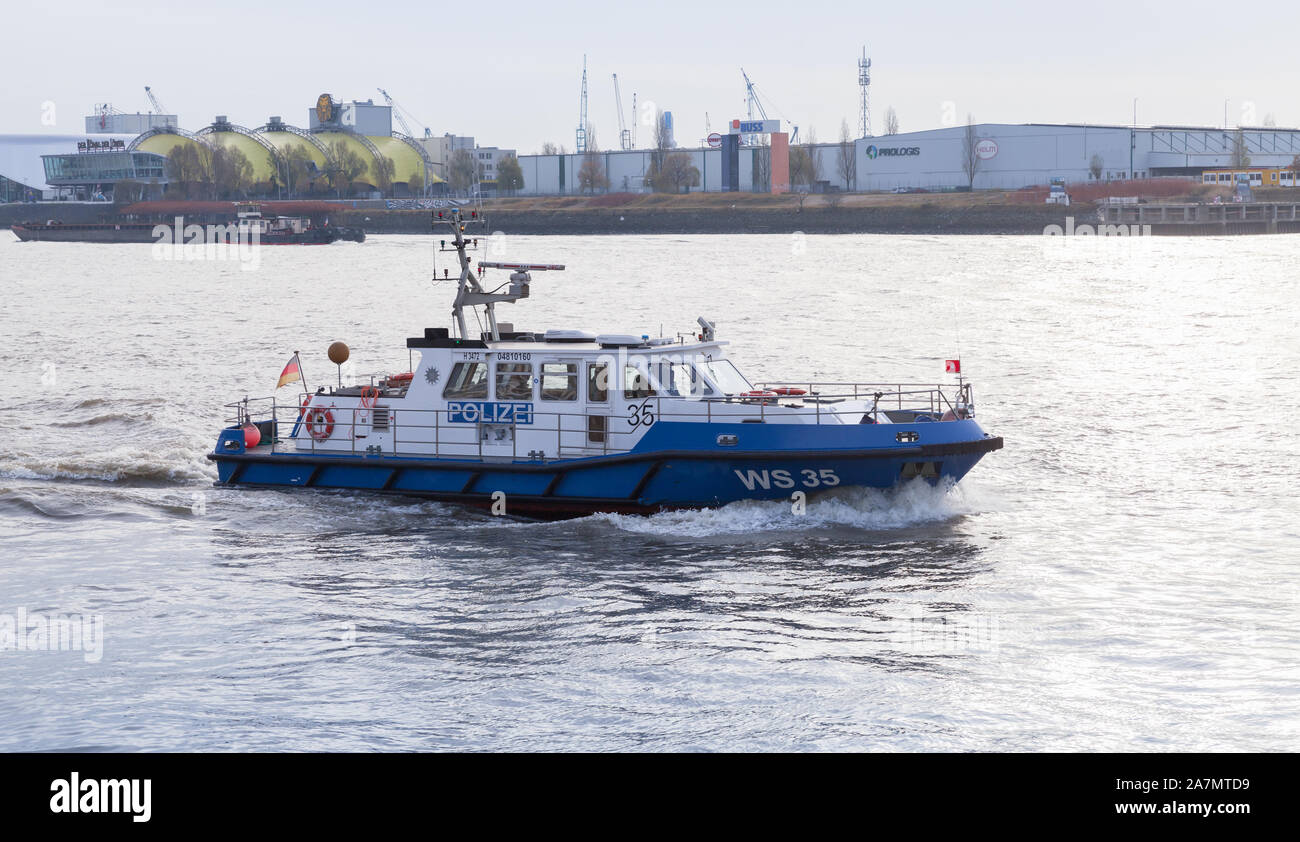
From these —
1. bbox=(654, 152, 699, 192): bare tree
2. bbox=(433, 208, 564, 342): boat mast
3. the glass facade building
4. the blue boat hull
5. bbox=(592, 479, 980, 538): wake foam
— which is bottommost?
bbox=(592, 479, 980, 538): wake foam

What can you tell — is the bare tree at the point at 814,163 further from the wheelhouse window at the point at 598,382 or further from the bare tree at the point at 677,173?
the wheelhouse window at the point at 598,382

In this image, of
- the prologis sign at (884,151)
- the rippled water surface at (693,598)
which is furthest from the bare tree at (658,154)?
the rippled water surface at (693,598)

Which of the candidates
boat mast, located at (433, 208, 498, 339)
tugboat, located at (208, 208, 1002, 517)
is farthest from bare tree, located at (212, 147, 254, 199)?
boat mast, located at (433, 208, 498, 339)

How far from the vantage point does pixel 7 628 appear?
16.5m

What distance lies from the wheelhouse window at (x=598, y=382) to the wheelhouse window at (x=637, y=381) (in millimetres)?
282

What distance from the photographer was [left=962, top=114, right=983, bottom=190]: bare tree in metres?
143

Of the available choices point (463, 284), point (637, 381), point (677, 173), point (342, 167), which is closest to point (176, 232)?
point (342, 167)

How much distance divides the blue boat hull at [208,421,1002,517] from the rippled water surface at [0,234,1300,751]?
311mm

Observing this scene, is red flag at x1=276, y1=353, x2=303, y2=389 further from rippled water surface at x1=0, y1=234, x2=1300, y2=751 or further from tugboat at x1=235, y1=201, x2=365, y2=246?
tugboat at x1=235, y1=201, x2=365, y2=246

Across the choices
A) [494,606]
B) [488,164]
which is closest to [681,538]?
[494,606]

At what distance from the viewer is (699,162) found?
557ft

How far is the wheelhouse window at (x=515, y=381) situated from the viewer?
70.4ft
